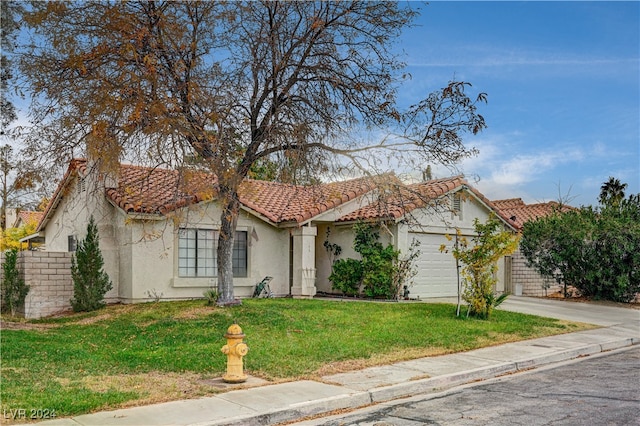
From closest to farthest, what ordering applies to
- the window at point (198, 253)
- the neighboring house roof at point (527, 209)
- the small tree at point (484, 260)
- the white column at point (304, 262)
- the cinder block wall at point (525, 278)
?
1. the small tree at point (484, 260)
2. the window at point (198, 253)
3. the white column at point (304, 262)
4. the cinder block wall at point (525, 278)
5. the neighboring house roof at point (527, 209)

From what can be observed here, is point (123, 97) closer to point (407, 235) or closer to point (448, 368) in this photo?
point (448, 368)

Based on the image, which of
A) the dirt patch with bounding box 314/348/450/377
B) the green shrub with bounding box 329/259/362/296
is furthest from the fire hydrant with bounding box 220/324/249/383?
the green shrub with bounding box 329/259/362/296

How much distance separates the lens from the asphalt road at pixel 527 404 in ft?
23.2

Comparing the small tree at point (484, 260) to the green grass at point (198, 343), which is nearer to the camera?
the green grass at point (198, 343)

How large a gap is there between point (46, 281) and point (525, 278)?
59.7 feet

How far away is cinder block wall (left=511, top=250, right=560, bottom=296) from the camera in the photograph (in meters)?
24.7

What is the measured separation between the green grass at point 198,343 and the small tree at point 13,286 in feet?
4.86

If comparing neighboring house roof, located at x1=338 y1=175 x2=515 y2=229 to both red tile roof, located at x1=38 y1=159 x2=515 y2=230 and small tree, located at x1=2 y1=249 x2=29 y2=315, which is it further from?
small tree, located at x1=2 y1=249 x2=29 y2=315

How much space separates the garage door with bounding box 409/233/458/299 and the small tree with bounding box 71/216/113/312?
33.0 feet

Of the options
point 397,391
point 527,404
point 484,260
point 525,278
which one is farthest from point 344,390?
point 525,278

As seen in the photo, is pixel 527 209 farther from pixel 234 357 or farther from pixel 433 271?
pixel 234 357

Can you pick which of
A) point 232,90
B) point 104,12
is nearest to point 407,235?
point 232,90

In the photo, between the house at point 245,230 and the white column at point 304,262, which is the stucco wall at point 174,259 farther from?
the white column at point 304,262

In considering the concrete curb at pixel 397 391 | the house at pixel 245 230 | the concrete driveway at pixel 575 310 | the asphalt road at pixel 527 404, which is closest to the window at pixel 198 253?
the house at pixel 245 230
